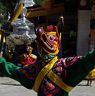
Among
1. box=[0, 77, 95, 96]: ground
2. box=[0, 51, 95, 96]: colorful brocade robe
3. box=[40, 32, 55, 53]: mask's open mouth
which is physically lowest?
box=[0, 77, 95, 96]: ground

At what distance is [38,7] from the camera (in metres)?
25.6

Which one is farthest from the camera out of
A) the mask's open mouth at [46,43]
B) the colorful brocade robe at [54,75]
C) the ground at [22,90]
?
the ground at [22,90]

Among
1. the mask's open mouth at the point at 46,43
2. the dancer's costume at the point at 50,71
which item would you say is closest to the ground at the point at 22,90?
the dancer's costume at the point at 50,71

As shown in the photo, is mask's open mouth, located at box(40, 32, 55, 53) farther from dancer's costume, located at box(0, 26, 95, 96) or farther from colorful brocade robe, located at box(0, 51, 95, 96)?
colorful brocade robe, located at box(0, 51, 95, 96)

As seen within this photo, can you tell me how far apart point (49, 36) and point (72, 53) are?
14854mm

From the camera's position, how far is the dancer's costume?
15.5ft

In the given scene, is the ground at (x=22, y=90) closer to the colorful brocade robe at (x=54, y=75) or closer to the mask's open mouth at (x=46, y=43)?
the colorful brocade robe at (x=54, y=75)

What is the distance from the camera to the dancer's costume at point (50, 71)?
4.72 m

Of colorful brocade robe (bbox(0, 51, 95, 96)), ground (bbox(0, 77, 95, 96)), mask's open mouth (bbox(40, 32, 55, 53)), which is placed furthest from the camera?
ground (bbox(0, 77, 95, 96))

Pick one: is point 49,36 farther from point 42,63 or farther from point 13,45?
point 13,45

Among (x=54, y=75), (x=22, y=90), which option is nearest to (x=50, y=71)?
(x=54, y=75)

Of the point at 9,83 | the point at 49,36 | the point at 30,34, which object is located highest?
the point at 49,36

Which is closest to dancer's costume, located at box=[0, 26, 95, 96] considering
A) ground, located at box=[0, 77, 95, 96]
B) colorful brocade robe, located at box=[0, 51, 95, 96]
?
colorful brocade robe, located at box=[0, 51, 95, 96]

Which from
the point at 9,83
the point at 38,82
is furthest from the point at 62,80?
the point at 9,83
